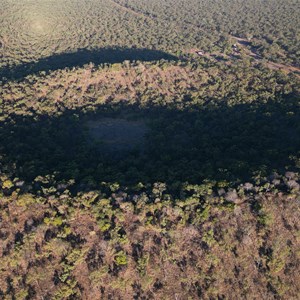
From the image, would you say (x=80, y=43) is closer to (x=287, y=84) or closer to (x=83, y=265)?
(x=287, y=84)

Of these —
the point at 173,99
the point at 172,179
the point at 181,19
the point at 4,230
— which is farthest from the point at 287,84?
the point at 181,19

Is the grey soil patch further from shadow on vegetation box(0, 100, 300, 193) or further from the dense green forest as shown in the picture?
shadow on vegetation box(0, 100, 300, 193)

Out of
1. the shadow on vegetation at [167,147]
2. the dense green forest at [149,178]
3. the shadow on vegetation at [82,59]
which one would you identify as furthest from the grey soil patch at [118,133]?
the shadow on vegetation at [82,59]

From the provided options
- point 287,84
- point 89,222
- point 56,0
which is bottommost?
point 56,0

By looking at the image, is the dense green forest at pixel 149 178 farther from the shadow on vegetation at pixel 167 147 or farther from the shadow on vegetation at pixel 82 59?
the shadow on vegetation at pixel 82 59

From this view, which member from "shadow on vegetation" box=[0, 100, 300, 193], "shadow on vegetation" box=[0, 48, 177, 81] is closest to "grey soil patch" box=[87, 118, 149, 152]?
"shadow on vegetation" box=[0, 100, 300, 193]

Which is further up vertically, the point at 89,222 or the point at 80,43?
the point at 89,222

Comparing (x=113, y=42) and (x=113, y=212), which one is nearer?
(x=113, y=212)
